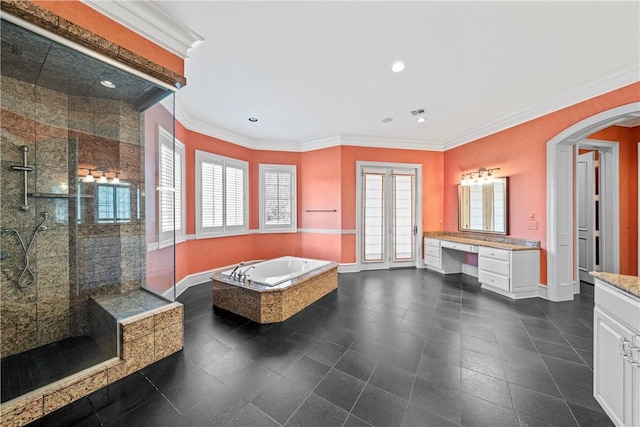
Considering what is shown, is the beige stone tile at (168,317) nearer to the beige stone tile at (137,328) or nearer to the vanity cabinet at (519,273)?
the beige stone tile at (137,328)

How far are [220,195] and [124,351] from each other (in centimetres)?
304

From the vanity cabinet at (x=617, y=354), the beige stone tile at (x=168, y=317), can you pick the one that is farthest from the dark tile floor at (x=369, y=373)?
the beige stone tile at (x=168, y=317)

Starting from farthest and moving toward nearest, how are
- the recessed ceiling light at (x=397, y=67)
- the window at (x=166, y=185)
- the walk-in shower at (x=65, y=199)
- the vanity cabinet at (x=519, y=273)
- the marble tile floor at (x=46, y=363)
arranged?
the vanity cabinet at (x=519, y=273), the window at (x=166, y=185), the recessed ceiling light at (x=397, y=67), the walk-in shower at (x=65, y=199), the marble tile floor at (x=46, y=363)

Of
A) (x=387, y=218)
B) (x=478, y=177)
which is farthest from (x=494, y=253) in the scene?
(x=387, y=218)

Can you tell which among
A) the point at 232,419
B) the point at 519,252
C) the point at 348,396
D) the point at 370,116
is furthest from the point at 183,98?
the point at 519,252

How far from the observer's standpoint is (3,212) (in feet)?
6.47

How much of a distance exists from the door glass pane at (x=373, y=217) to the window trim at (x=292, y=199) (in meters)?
1.53

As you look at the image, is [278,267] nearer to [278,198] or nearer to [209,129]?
[278,198]

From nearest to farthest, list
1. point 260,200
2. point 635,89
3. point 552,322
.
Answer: point 635,89 → point 552,322 → point 260,200

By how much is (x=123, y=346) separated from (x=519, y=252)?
4.75 metres

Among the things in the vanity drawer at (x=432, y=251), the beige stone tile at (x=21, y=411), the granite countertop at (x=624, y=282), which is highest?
the granite countertop at (x=624, y=282)

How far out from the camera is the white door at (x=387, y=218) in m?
5.22

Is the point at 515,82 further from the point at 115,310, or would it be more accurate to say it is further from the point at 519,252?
the point at 115,310

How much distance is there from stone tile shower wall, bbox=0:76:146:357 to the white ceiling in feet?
3.74
